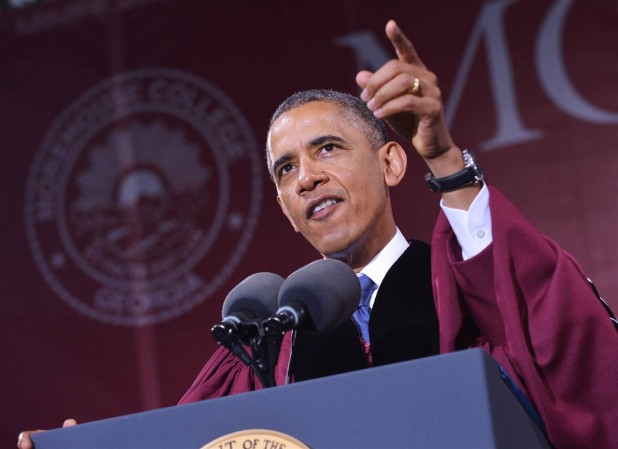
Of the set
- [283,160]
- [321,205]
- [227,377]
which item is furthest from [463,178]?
[227,377]

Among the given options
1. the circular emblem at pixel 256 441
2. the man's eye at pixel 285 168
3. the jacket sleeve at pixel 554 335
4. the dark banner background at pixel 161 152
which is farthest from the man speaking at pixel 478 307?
the dark banner background at pixel 161 152

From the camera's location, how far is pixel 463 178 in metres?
1.71

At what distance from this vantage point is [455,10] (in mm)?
3742

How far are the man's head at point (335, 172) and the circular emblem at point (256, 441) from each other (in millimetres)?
851

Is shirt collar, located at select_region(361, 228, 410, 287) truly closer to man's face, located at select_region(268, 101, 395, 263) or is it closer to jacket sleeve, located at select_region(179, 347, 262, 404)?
man's face, located at select_region(268, 101, 395, 263)

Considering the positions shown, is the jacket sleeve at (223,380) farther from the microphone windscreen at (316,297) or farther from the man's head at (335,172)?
the microphone windscreen at (316,297)

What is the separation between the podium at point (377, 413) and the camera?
1327 millimetres

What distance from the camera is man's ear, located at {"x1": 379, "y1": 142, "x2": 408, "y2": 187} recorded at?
2.43m

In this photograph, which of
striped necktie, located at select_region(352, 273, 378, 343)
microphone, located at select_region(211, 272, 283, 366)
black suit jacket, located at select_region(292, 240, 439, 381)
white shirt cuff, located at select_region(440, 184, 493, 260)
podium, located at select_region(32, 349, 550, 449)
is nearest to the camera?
podium, located at select_region(32, 349, 550, 449)

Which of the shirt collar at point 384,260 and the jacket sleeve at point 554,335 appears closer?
the jacket sleeve at point 554,335

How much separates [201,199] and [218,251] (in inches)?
8.6

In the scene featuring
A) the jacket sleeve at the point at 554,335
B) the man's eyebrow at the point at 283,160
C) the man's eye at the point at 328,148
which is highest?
the man's eye at the point at 328,148

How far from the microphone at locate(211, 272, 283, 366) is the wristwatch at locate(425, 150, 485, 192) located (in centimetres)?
Answer: 31

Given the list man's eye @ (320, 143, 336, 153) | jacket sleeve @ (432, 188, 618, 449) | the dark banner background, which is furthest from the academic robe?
the dark banner background
